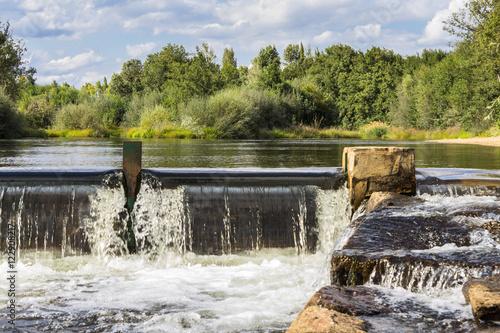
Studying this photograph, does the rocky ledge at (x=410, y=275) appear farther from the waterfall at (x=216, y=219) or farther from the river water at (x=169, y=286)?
the waterfall at (x=216, y=219)

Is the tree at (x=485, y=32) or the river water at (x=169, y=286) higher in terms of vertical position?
the tree at (x=485, y=32)

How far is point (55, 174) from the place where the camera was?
19.5 feet

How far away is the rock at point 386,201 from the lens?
504 centimetres

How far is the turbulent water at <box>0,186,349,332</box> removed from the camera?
3.73 m

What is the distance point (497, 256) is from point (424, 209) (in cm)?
142

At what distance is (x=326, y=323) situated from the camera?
2473mm

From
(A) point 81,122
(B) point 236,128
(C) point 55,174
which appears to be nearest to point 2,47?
(A) point 81,122

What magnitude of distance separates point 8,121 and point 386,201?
2739cm

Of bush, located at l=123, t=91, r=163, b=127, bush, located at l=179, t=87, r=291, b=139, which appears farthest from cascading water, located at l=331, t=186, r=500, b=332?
bush, located at l=123, t=91, r=163, b=127

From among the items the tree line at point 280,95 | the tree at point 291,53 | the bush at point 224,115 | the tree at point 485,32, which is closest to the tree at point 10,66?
the tree line at point 280,95

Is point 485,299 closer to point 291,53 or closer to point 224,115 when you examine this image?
point 224,115

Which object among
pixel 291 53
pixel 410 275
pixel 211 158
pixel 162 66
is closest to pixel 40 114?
pixel 162 66

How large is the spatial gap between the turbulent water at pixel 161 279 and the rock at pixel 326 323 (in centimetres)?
99

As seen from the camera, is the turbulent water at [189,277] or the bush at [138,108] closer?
the turbulent water at [189,277]
